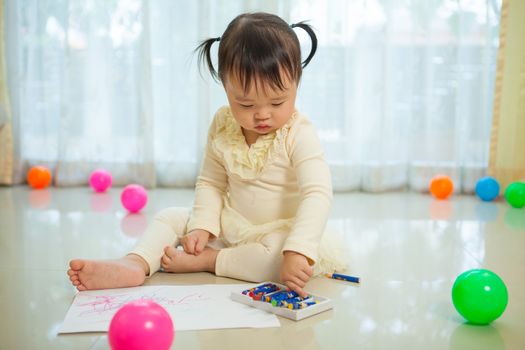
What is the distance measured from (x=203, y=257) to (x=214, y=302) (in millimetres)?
203

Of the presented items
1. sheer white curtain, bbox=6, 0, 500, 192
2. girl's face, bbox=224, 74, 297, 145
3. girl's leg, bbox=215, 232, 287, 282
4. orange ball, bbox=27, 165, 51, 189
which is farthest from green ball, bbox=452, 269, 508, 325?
orange ball, bbox=27, 165, 51, 189

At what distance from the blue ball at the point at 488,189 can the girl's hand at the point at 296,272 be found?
4.55 ft

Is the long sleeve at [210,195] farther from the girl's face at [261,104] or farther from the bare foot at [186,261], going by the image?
the girl's face at [261,104]

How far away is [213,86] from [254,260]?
55.6 inches

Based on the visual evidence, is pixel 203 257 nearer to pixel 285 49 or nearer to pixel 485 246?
pixel 285 49

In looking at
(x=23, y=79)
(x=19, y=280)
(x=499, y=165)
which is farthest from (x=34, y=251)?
(x=499, y=165)

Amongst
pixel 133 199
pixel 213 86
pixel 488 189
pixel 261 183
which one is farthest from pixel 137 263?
pixel 488 189

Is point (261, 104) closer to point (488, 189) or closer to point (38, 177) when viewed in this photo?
point (488, 189)

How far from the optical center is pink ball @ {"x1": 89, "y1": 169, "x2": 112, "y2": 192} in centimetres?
238

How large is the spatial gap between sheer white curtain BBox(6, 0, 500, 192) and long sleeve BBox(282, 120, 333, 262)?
1251 mm

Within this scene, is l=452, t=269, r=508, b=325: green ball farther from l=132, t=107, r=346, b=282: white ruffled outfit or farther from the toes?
the toes

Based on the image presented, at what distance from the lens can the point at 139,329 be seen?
0.77 metres

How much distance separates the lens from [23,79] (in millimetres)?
2549

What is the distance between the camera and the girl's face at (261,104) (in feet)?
3.78
